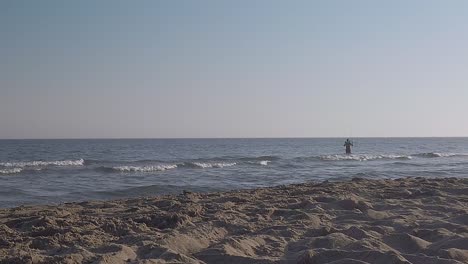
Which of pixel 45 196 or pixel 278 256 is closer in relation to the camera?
pixel 278 256

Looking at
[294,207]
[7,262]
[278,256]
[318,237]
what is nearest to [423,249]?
[318,237]

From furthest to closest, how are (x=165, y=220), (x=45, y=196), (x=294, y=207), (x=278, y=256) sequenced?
(x=45, y=196), (x=294, y=207), (x=165, y=220), (x=278, y=256)

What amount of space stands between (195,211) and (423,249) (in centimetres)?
360

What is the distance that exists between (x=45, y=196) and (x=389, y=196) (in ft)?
31.3

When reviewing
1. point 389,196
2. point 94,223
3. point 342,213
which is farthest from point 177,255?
point 389,196

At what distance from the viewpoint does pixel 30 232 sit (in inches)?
239

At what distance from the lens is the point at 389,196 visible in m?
9.30

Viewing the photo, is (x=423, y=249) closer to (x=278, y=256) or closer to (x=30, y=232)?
(x=278, y=256)

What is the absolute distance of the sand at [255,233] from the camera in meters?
4.53

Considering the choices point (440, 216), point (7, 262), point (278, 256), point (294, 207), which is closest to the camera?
point (7, 262)

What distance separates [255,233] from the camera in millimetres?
5781

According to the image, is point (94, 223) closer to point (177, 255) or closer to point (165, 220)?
point (165, 220)

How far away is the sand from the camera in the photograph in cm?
453

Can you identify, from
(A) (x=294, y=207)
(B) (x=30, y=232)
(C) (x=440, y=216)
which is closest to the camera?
(B) (x=30, y=232)
